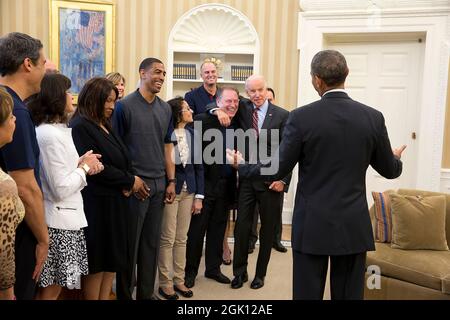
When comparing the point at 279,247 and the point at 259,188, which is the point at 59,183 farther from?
the point at 279,247

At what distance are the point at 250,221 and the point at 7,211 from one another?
7.63ft

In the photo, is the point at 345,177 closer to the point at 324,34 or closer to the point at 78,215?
the point at 78,215

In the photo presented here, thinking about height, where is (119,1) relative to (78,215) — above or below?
above

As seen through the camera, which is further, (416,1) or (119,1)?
→ (119,1)

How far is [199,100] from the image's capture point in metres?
4.04

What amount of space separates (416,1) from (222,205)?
3.45 meters

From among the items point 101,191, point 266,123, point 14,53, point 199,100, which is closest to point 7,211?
point 14,53

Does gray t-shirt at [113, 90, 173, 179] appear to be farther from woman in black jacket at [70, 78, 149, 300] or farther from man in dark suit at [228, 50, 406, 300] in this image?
man in dark suit at [228, 50, 406, 300]

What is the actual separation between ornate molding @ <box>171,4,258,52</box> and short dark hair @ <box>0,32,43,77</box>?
405cm

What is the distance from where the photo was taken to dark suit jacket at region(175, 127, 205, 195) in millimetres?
3284

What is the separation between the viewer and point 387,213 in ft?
11.5

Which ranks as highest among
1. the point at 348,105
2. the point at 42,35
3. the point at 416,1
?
the point at 416,1

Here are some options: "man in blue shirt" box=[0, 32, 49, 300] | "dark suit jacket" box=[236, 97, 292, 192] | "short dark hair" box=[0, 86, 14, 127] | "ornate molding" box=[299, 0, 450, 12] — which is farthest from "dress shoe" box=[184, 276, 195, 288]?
"ornate molding" box=[299, 0, 450, 12]
